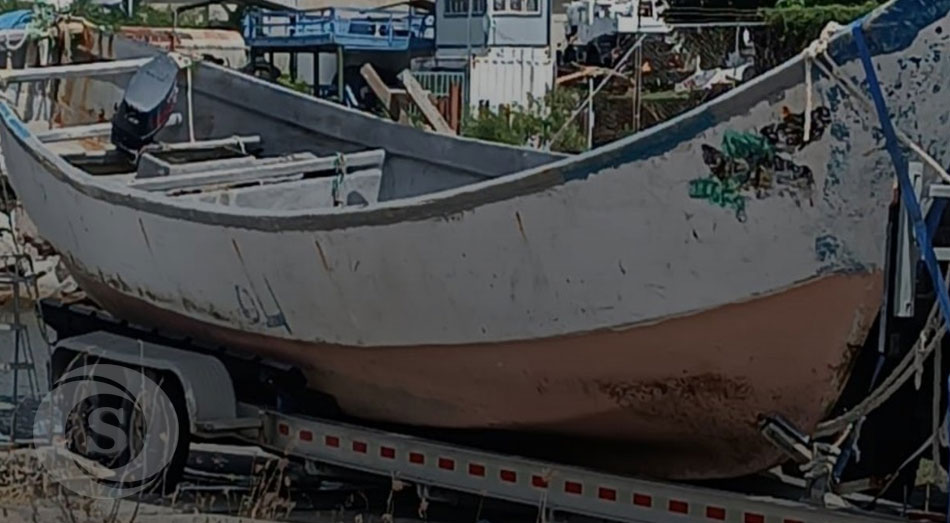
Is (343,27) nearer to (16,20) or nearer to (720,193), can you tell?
(16,20)

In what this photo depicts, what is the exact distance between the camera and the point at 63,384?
784cm

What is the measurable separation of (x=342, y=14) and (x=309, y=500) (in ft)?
94.4

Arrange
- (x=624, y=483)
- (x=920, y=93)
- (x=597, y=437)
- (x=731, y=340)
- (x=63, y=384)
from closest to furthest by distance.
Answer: (x=920, y=93)
(x=731, y=340)
(x=624, y=483)
(x=597, y=437)
(x=63, y=384)

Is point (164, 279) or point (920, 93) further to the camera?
point (164, 279)

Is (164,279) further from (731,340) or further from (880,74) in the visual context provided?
(880,74)

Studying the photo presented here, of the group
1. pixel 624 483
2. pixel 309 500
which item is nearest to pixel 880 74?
pixel 624 483

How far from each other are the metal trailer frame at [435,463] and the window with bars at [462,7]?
91.3 feet

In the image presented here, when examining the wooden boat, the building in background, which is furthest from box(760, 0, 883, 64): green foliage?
the wooden boat

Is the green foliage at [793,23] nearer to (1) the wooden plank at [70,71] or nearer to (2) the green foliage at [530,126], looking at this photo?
(2) the green foliage at [530,126]

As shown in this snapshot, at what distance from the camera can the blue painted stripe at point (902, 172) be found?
5.55 m

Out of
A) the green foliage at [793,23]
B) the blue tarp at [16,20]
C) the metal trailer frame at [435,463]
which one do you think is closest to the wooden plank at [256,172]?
the metal trailer frame at [435,463]

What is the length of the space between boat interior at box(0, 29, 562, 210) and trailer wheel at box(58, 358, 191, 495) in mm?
1138

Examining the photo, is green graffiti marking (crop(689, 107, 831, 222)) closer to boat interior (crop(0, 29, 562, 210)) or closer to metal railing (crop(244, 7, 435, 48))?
boat interior (crop(0, 29, 562, 210))

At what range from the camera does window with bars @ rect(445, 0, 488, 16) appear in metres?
35.3
